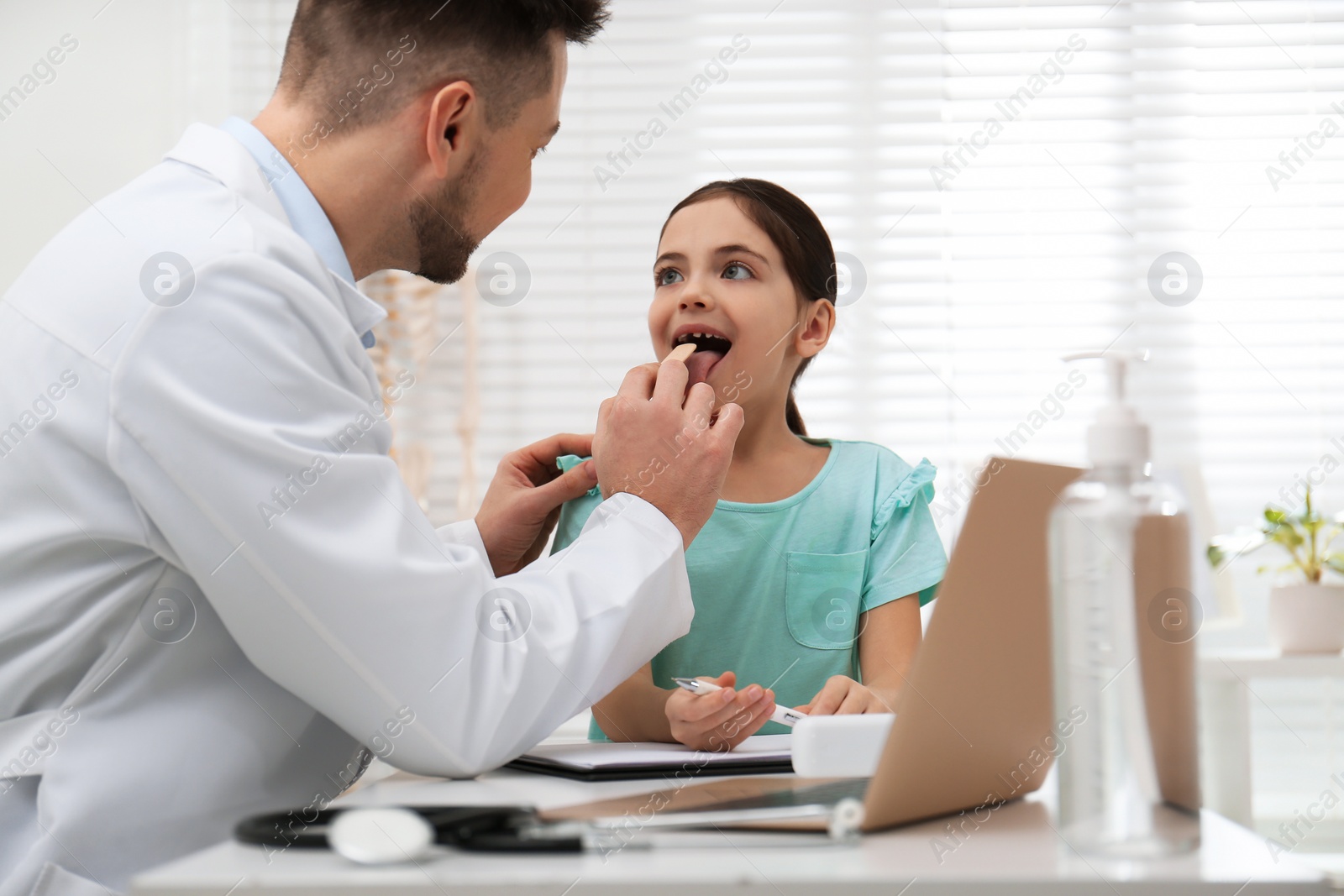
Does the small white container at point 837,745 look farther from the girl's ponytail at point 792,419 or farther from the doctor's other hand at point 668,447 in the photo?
the girl's ponytail at point 792,419

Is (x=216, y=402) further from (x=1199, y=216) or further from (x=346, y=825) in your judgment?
(x=1199, y=216)

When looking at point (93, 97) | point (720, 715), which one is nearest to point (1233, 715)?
point (720, 715)

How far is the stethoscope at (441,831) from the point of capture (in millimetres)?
476

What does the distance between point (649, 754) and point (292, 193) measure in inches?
22.9

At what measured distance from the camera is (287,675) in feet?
2.22

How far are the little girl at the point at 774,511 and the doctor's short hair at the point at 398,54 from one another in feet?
1.28

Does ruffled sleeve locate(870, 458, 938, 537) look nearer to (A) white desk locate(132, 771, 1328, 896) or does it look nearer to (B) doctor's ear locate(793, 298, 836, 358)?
(B) doctor's ear locate(793, 298, 836, 358)

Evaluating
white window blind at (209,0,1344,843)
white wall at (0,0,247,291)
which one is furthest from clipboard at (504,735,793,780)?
white wall at (0,0,247,291)

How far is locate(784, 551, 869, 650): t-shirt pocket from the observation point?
4.13 feet

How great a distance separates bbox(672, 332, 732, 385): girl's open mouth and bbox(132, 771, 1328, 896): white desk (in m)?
0.85

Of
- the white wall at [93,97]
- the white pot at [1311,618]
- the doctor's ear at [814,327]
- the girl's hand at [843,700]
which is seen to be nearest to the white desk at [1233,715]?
the white pot at [1311,618]

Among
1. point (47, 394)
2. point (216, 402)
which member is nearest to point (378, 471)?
point (216, 402)

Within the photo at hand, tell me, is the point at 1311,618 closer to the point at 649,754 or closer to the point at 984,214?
the point at 984,214

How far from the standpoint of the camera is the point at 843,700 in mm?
958
